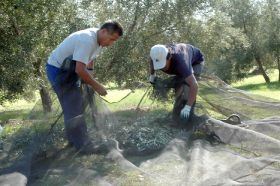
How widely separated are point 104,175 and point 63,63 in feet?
5.61

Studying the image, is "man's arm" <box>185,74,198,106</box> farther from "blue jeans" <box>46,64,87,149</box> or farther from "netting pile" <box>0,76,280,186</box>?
"blue jeans" <box>46,64,87,149</box>

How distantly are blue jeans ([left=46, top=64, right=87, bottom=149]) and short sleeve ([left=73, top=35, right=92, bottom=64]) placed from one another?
47 centimetres

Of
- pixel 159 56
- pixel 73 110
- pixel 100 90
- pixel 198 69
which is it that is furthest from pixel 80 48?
pixel 198 69

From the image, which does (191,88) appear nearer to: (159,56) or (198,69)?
(159,56)

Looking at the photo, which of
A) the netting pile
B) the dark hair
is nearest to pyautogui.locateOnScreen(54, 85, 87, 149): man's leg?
the netting pile

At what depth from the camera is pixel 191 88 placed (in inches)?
226

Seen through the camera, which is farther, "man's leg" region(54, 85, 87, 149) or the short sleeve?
"man's leg" region(54, 85, 87, 149)

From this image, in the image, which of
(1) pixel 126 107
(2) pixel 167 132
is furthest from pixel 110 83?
(2) pixel 167 132

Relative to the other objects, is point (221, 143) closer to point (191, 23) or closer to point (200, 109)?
point (200, 109)

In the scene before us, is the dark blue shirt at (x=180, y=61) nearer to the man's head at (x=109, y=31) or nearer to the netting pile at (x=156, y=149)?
the netting pile at (x=156, y=149)

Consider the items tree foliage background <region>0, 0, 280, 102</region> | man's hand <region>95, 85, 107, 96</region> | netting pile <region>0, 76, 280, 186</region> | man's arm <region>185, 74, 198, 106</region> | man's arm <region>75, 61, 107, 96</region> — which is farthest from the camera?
tree foliage background <region>0, 0, 280, 102</region>

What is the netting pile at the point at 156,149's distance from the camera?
4.33m

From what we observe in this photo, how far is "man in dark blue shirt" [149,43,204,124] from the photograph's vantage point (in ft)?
18.8

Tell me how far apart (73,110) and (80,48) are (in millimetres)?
804
